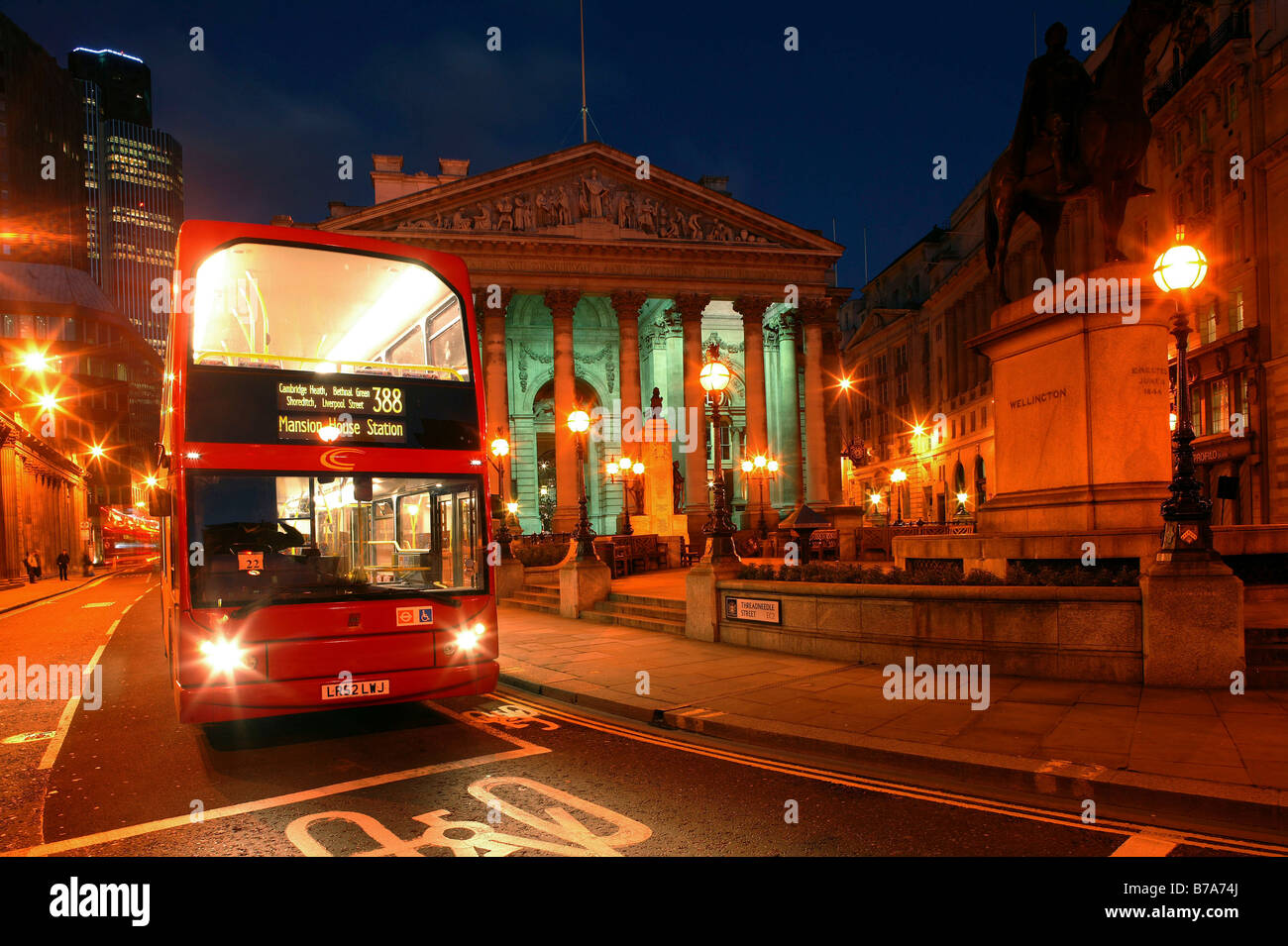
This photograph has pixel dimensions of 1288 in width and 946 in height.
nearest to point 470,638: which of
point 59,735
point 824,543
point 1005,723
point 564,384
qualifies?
point 59,735

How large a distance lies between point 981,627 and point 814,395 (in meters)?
37.3

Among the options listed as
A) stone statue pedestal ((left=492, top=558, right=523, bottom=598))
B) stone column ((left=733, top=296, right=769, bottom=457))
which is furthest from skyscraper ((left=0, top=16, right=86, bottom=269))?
stone statue pedestal ((left=492, top=558, right=523, bottom=598))

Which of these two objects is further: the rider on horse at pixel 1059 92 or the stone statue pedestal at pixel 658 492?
the stone statue pedestal at pixel 658 492

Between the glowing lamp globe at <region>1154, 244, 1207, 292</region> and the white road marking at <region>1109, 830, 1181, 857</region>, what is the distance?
22.4ft

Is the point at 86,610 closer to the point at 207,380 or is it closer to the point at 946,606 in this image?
the point at 207,380

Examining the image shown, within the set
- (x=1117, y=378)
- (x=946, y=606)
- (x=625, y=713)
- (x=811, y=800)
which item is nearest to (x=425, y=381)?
(x=625, y=713)

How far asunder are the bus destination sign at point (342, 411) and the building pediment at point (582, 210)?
113 feet

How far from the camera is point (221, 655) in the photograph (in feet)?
25.1

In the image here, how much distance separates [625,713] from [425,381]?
445 cm

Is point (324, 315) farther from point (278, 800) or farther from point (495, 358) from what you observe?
point (495, 358)

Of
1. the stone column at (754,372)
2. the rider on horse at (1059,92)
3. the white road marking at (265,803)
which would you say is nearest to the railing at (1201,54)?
the stone column at (754,372)

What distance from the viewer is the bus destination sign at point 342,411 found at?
26.7 ft

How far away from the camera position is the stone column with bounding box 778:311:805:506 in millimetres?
49375

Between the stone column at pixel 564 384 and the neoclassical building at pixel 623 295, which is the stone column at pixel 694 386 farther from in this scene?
the stone column at pixel 564 384
